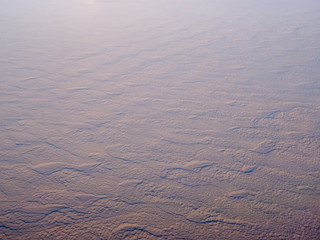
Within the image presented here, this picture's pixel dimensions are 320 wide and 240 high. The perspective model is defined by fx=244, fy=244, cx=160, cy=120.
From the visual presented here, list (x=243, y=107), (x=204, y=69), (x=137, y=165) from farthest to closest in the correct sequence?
(x=204, y=69) → (x=243, y=107) → (x=137, y=165)

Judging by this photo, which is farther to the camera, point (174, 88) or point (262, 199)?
point (174, 88)

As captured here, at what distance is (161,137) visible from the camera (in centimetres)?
349

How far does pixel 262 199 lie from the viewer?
2.55m

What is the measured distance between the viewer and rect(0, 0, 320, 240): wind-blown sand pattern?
7.89ft

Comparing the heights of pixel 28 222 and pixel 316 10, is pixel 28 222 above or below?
below

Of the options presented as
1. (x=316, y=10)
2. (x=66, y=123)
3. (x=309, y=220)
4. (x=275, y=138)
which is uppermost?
(x=316, y=10)

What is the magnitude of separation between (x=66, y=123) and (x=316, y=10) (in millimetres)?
10930

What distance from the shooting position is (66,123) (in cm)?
378

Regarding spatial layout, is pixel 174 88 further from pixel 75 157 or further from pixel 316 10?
pixel 316 10

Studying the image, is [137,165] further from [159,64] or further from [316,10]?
[316,10]

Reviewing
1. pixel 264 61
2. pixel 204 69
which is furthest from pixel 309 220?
pixel 264 61

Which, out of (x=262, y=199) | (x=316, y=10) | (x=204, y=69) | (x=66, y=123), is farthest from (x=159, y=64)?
(x=316, y=10)

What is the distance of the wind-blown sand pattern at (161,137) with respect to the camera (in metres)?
2.40

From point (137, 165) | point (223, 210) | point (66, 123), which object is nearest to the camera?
point (223, 210)
